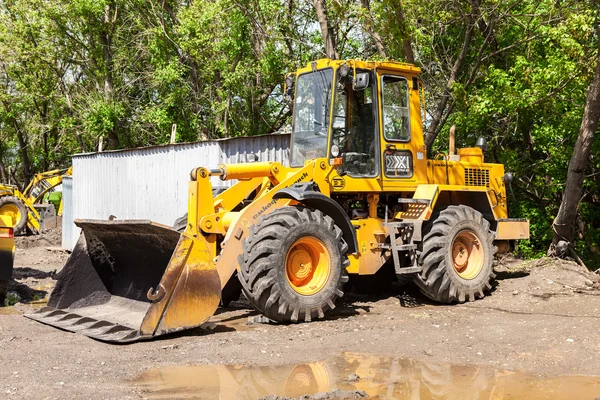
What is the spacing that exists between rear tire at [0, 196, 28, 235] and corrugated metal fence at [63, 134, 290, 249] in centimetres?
A: 290

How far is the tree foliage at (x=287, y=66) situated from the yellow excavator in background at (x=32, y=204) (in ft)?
8.50

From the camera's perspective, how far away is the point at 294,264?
27.6 ft

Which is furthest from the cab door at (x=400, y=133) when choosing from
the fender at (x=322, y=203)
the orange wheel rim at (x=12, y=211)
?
the orange wheel rim at (x=12, y=211)

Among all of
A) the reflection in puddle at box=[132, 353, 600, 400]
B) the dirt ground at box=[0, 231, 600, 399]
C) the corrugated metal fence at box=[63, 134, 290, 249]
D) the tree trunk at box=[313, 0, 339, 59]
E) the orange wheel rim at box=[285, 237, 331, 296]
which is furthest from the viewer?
the tree trunk at box=[313, 0, 339, 59]

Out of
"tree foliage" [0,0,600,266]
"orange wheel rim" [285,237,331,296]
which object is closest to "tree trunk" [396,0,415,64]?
"tree foliage" [0,0,600,266]

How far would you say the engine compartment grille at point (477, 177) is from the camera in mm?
10830

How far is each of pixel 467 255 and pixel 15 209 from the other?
17.1m

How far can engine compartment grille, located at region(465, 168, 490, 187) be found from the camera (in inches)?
426

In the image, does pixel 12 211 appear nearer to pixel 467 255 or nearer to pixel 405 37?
pixel 405 37

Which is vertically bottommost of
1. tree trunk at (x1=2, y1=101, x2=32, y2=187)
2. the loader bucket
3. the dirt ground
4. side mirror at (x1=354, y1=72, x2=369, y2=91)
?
the dirt ground

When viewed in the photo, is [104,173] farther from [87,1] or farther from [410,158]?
[410,158]

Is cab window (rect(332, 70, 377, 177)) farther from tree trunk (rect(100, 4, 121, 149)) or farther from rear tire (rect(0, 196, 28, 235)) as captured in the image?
tree trunk (rect(100, 4, 121, 149))

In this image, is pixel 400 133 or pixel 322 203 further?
pixel 400 133

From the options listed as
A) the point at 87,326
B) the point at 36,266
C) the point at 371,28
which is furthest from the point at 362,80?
the point at 36,266
